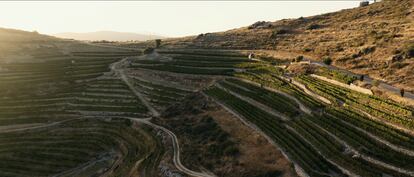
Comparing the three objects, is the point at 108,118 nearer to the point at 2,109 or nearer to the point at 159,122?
the point at 159,122

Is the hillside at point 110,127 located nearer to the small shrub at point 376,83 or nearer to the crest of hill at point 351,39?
the small shrub at point 376,83

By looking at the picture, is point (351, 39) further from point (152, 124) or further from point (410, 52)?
point (152, 124)

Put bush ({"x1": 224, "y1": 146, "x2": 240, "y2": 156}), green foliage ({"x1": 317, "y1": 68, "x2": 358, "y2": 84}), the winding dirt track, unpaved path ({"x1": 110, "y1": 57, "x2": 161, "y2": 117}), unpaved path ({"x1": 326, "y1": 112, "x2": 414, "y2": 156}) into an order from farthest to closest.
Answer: unpaved path ({"x1": 110, "y1": 57, "x2": 161, "y2": 117}) → green foliage ({"x1": 317, "y1": 68, "x2": 358, "y2": 84}) → bush ({"x1": 224, "y1": 146, "x2": 240, "y2": 156}) → the winding dirt track → unpaved path ({"x1": 326, "y1": 112, "x2": 414, "y2": 156})

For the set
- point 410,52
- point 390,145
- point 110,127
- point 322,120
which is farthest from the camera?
point 110,127

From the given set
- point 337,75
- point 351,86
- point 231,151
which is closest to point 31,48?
point 231,151

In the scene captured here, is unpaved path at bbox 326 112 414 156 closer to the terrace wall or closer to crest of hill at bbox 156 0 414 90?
the terrace wall

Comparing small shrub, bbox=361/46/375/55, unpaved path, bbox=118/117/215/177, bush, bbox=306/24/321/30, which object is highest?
bush, bbox=306/24/321/30

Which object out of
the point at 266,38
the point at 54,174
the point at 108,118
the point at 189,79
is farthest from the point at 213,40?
the point at 54,174

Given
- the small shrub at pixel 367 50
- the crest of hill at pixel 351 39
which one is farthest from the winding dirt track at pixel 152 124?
the small shrub at pixel 367 50

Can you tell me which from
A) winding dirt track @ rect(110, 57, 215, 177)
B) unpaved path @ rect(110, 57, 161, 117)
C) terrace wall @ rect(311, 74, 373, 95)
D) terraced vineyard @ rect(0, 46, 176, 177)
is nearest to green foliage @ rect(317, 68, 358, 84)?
terrace wall @ rect(311, 74, 373, 95)
